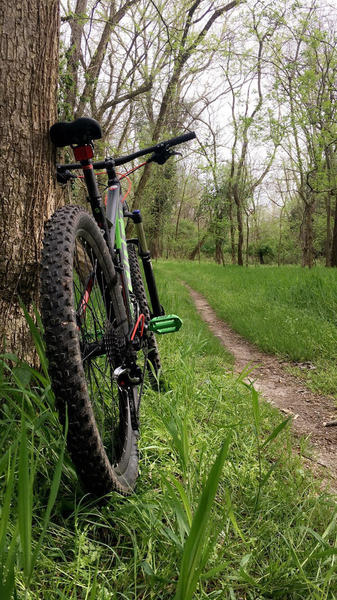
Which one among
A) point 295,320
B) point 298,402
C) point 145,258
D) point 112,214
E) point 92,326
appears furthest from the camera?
point 295,320

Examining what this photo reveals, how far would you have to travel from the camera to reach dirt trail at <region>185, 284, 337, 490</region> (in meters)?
2.09

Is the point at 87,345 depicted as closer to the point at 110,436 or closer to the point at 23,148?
the point at 110,436

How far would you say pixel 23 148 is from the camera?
63.1 inches

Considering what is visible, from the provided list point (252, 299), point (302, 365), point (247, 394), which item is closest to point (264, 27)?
point (252, 299)

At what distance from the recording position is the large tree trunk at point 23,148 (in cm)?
157

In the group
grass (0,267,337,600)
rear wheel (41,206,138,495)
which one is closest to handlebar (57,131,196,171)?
rear wheel (41,206,138,495)

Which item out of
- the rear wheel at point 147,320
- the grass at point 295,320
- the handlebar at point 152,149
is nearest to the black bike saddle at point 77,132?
the handlebar at point 152,149

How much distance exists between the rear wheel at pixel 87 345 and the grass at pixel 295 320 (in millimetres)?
2134

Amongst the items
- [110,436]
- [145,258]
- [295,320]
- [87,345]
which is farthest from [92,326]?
[295,320]

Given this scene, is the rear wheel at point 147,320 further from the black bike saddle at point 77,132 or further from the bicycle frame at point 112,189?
the black bike saddle at point 77,132

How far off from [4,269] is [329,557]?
1704 millimetres

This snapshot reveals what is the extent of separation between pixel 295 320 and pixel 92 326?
3770 millimetres

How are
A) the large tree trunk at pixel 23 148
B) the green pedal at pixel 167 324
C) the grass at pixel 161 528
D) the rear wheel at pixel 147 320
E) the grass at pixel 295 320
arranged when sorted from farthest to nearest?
the grass at pixel 295 320 → the rear wheel at pixel 147 320 → the green pedal at pixel 167 324 → the large tree trunk at pixel 23 148 → the grass at pixel 161 528

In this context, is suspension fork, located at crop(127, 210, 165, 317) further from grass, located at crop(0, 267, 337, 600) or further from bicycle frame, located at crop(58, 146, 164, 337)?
grass, located at crop(0, 267, 337, 600)
